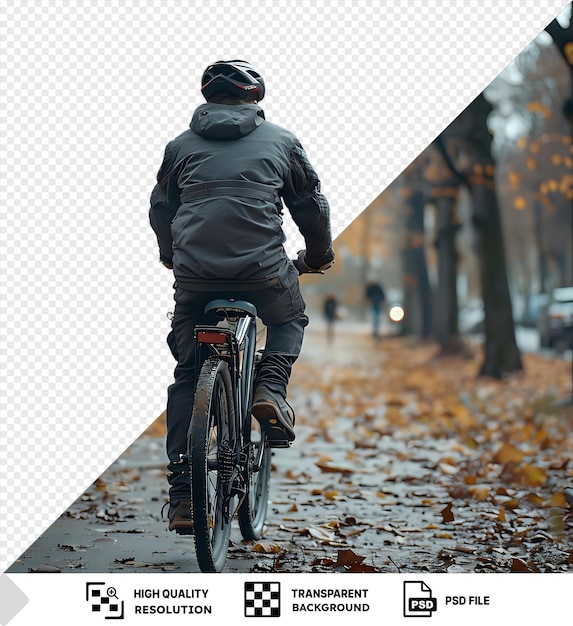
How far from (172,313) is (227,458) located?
0.76 m

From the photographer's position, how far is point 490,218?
54.0 ft

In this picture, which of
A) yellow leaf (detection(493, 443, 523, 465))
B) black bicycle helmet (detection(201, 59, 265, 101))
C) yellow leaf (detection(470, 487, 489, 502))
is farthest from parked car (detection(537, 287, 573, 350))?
black bicycle helmet (detection(201, 59, 265, 101))

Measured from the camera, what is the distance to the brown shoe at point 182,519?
16.1 feet

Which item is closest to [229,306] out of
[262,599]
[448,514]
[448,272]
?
[262,599]

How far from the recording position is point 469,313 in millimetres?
42625

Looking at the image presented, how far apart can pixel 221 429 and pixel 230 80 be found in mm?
1572

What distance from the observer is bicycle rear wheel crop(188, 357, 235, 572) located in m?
4.51

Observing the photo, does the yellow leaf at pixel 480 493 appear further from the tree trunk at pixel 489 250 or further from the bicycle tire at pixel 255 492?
the tree trunk at pixel 489 250

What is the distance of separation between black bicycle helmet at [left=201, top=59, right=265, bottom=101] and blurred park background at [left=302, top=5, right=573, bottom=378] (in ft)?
8.44

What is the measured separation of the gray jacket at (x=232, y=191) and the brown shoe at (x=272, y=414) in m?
0.60

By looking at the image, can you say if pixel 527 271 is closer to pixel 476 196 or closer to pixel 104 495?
pixel 476 196

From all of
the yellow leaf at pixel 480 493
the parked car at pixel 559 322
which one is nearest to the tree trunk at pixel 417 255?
the parked car at pixel 559 322

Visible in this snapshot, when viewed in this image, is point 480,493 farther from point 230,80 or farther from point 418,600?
point 230,80

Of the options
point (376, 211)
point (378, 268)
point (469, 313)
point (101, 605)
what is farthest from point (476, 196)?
point (378, 268)
